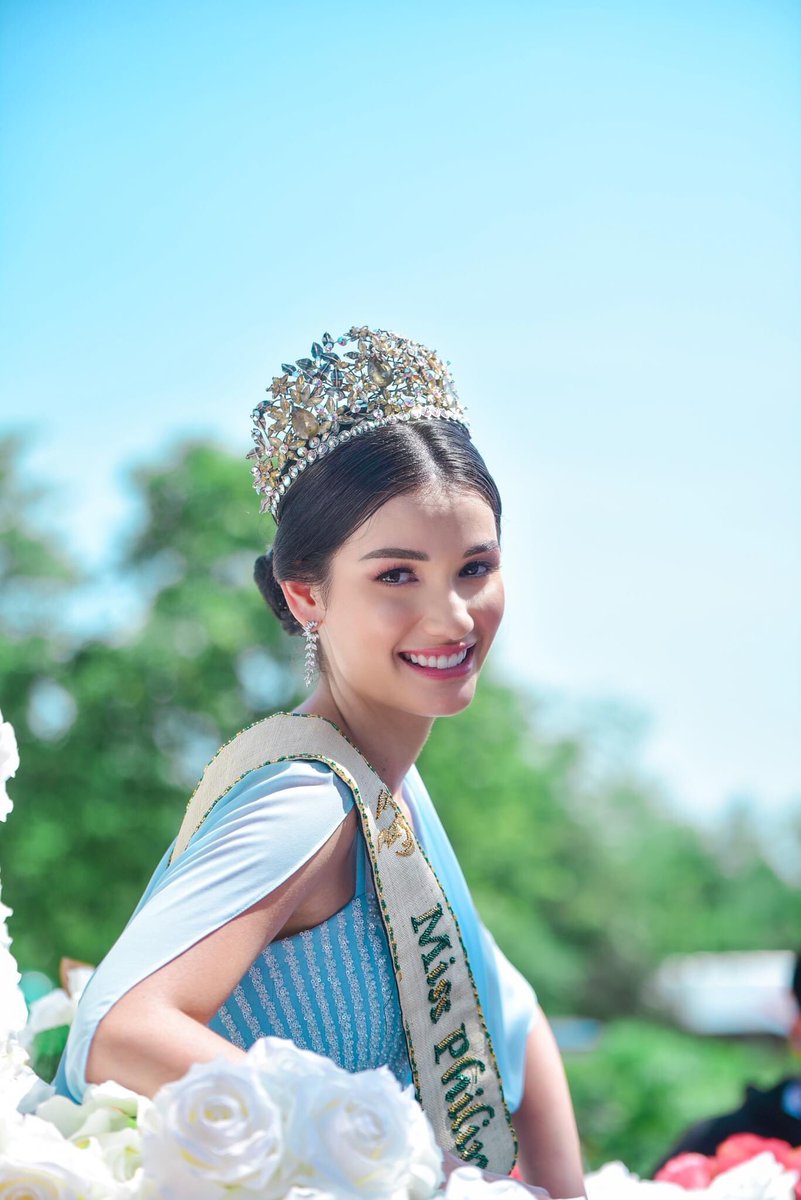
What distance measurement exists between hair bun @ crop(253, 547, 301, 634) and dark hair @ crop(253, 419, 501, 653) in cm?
20

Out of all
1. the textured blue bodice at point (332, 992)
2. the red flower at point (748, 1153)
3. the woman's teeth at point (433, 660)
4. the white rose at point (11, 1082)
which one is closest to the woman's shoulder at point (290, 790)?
the textured blue bodice at point (332, 992)

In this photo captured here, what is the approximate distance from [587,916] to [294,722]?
21.4m

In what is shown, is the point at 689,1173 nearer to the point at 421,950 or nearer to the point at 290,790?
the point at 421,950

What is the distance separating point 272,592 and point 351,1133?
139cm

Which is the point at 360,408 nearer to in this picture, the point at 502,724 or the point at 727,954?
the point at 502,724

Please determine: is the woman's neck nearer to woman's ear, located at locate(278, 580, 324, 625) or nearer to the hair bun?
woman's ear, located at locate(278, 580, 324, 625)

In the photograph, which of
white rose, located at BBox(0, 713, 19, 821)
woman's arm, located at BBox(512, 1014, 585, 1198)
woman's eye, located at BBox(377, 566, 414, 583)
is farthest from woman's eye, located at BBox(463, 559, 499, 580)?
woman's arm, located at BBox(512, 1014, 585, 1198)

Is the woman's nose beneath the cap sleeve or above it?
above

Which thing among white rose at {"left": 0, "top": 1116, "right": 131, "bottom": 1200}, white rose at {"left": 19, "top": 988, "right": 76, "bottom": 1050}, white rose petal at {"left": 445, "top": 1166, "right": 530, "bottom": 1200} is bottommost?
white rose petal at {"left": 445, "top": 1166, "right": 530, "bottom": 1200}

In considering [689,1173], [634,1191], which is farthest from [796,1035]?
[634,1191]

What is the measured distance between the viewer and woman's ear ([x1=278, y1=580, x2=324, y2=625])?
2500 millimetres

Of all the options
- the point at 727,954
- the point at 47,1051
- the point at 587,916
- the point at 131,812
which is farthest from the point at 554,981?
the point at 47,1051

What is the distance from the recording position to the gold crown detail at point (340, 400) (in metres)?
2.52

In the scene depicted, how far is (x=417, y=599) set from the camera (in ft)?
7.60
